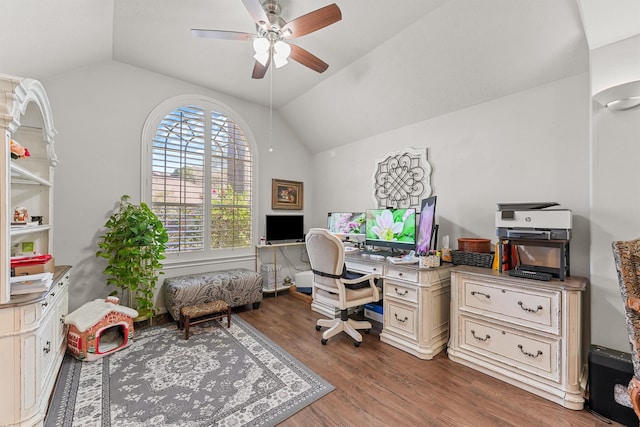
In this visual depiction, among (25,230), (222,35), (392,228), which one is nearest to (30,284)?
(25,230)

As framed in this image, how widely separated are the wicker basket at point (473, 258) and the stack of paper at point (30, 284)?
321 centimetres

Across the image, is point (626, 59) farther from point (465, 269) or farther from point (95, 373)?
point (95, 373)

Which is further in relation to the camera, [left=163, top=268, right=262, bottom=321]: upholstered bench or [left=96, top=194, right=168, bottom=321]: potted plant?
[left=163, top=268, right=262, bottom=321]: upholstered bench

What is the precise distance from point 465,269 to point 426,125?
5.82 ft

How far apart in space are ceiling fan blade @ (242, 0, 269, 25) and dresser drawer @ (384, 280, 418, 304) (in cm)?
252

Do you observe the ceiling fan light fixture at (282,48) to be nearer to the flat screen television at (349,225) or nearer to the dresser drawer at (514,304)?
the flat screen television at (349,225)

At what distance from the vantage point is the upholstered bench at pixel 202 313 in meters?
2.72

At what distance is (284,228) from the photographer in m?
4.36

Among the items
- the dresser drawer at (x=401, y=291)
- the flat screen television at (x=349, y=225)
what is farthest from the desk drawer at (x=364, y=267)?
the flat screen television at (x=349, y=225)

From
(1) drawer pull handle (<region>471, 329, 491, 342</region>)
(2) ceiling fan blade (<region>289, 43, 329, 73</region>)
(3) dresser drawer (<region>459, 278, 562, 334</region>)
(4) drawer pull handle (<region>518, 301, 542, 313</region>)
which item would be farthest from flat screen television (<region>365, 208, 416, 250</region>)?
(2) ceiling fan blade (<region>289, 43, 329, 73</region>)

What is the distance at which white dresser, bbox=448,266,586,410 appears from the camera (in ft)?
5.83

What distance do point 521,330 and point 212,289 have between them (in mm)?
3081

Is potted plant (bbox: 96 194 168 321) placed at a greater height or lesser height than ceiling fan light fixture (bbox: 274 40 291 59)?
lesser

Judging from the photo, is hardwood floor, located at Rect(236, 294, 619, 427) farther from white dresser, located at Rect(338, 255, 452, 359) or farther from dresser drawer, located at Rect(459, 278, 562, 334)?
dresser drawer, located at Rect(459, 278, 562, 334)
